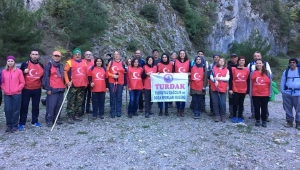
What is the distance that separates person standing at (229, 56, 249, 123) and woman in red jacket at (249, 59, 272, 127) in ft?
0.75

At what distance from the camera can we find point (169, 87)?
932 centimetres

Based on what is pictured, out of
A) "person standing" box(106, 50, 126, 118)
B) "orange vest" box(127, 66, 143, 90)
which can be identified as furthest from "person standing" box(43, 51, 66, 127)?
"orange vest" box(127, 66, 143, 90)

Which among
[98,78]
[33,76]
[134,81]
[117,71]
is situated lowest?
[134,81]

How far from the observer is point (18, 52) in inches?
652

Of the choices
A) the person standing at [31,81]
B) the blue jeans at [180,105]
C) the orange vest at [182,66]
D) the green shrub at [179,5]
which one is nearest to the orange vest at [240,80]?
the orange vest at [182,66]

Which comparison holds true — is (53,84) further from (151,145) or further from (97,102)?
(151,145)

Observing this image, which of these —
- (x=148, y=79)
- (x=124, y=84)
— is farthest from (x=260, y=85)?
(x=124, y=84)

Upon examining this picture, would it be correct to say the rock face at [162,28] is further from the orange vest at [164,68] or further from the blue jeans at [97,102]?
the blue jeans at [97,102]

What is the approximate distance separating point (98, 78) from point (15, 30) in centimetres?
992

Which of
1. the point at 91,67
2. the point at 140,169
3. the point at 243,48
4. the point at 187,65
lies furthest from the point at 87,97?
the point at 243,48

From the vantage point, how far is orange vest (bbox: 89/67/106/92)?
8680 mm

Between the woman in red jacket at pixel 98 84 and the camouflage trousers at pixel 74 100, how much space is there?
0.39m

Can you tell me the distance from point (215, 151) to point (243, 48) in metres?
20.2

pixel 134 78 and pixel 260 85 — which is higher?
pixel 134 78
